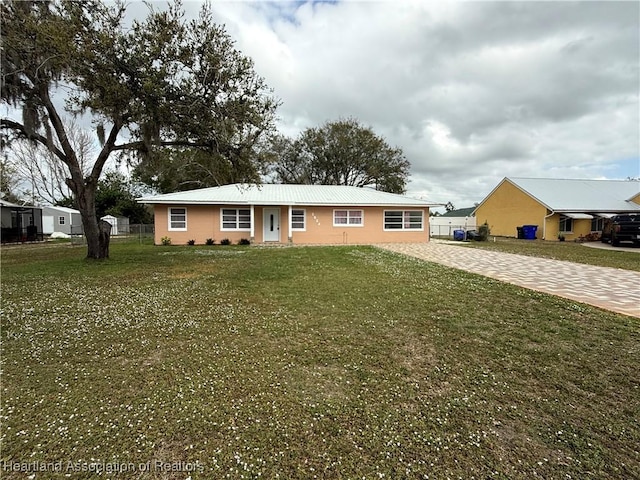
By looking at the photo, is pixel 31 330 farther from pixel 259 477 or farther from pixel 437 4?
pixel 437 4

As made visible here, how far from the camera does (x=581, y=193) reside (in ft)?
89.6

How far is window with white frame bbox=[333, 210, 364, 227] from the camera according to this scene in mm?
19797

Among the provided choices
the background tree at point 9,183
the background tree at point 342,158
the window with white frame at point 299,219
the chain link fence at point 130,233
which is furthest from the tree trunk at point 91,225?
the background tree at point 9,183

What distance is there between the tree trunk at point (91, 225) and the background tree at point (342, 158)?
2239 centimetres

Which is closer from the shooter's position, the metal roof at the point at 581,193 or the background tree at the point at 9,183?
the metal roof at the point at 581,193

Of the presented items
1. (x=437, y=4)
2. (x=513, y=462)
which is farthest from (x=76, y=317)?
(x=437, y=4)

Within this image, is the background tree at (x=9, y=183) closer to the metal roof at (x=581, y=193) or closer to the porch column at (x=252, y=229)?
the porch column at (x=252, y=229)

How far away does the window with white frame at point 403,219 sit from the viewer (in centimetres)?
2050

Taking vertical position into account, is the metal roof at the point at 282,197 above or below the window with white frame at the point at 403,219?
above

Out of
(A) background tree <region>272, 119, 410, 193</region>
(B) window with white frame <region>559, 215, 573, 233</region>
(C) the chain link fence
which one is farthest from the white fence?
(C) the chain link fence

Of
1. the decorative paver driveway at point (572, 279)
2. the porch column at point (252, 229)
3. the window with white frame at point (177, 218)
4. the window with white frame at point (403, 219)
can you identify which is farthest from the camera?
the window with white frame at point (403, 219)

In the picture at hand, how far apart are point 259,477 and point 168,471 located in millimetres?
590

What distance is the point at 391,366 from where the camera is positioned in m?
→ 3.45

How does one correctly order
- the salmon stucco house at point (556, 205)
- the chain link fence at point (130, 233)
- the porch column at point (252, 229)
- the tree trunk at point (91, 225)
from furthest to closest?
the salmon stucco house at point (556, 205)
the chain link fence at point (130, 233)
the porch column at point (252, 229)
the tree trunk at point (91, 225)
